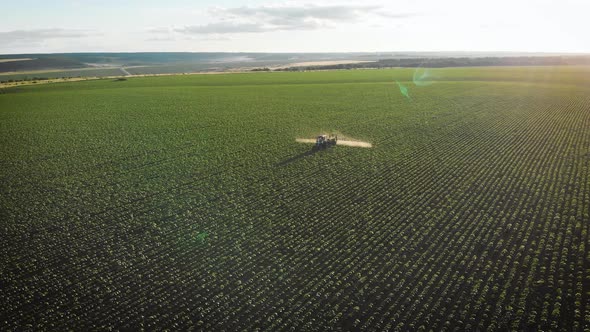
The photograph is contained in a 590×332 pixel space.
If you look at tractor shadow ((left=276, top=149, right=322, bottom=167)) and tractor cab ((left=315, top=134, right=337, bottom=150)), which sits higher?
tractor cab ((left=315, top=134, right=337, bottom=150))

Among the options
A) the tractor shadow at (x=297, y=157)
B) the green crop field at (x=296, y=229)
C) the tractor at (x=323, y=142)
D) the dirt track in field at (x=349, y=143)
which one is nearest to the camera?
the green crop field at (x=296, y=229)

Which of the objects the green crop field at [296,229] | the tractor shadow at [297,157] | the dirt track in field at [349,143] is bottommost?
the green crop field at [296,229]

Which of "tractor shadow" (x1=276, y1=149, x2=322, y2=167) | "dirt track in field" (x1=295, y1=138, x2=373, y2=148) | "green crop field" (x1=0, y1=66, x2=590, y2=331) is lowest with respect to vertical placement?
"green crop field" (x1=0, y1=66, x2=590, y2=331)

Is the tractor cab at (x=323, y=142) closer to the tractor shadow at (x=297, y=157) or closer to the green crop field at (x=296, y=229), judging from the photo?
the tractor shadow at (x=297, y=157)

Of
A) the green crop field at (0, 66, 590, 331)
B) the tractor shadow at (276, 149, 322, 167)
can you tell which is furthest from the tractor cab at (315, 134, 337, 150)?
the green crop field at (0, 66, 590, 331)

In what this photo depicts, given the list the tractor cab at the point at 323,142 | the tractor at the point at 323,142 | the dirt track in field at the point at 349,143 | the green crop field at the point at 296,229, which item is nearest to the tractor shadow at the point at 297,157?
the green crop field at the point at 296,229

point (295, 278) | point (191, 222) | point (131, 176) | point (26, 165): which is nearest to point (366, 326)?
point (295, 278)

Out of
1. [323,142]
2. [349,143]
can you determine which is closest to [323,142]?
[323,142]

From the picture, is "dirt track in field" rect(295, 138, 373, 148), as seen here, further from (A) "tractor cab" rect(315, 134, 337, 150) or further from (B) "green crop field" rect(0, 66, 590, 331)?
(A) "tractor cab" rect(315, 134, 337, 150)

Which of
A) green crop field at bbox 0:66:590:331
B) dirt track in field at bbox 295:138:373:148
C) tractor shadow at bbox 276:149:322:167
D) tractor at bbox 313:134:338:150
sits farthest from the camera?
dirt track in field at bbox 295:138:373:148
